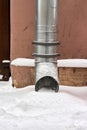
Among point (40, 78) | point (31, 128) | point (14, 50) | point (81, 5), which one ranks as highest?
point (81, 5)

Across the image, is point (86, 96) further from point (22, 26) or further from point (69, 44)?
point (22, 26)

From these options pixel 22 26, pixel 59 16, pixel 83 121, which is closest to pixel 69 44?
pixel 59 16

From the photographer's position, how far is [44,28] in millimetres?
3652

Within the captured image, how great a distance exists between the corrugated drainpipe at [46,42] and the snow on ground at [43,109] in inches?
5.7

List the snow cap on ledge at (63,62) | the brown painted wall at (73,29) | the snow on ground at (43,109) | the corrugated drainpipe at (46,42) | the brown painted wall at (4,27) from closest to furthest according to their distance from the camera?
the snow on ground at (43,109) < the corrugated drainpipe at (46,42) < the snow cap on ledge at (63,62) < the brown painted wall at (73,29) < the brown painted wall at (4,27)

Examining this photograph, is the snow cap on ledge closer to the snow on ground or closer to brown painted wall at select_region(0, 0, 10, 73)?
the snow on ground

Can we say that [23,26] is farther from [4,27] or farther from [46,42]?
[4,27]

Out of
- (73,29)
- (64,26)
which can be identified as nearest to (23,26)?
(64,26)

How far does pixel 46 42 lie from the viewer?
12.0 feet

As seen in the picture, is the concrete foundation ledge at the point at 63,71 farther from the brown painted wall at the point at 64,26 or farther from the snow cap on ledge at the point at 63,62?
the brown painted wall at the point at 64,26

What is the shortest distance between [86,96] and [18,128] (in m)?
1.23

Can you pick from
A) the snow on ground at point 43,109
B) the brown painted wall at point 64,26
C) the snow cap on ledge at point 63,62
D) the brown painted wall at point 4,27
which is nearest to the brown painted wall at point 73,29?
the brown painted wall at point 64,26

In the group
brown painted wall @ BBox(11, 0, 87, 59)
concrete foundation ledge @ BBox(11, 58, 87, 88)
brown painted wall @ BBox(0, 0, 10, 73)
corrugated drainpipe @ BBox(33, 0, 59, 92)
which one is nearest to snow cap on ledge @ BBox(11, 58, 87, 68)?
concrete foundation ledge @ BBox(11, 58, 87, 88)

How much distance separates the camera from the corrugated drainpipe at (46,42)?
3596 millimetres
